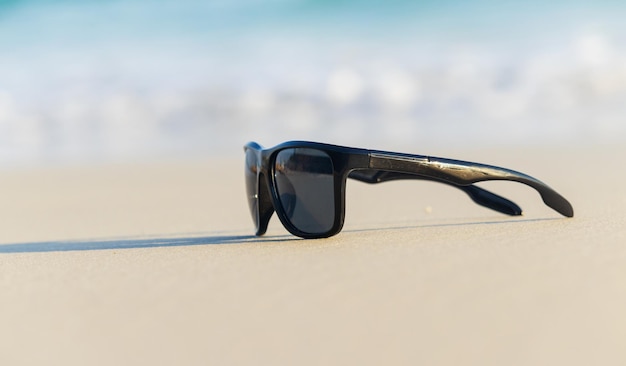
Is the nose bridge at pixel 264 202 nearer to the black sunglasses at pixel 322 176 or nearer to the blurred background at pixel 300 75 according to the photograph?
the black sunglasses at pixel 322 176

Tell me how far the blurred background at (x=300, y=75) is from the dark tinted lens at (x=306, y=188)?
4087mm

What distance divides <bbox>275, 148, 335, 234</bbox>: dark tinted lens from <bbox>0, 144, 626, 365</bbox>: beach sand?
0.08 metres

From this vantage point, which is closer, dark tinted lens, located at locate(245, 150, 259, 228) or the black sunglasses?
the black sunglasses

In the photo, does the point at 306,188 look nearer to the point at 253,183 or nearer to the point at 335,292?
the point at 253,183

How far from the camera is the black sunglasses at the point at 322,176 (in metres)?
2.53

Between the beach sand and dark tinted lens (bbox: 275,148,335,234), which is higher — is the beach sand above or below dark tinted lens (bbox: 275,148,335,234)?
below

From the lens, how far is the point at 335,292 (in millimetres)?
1942

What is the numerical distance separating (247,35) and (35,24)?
3830 millimetres

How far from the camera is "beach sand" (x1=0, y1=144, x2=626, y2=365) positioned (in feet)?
5.24

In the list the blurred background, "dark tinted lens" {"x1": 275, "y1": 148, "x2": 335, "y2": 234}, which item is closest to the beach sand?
"dark tinted lens" {"x1": 275, "y1": 148, "x2": 335, "y2": 234}

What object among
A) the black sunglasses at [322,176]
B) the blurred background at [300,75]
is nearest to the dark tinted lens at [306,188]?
the black sunglasses at [322,176]

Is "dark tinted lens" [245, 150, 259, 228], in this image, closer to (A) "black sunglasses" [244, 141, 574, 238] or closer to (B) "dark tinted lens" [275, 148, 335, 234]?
(A) "black sunglasses" [244, 141, 574, 238]

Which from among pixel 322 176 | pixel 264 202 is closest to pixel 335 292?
pixel 322 176

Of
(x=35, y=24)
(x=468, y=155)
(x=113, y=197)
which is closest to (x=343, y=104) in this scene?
(x=468, y=155)
